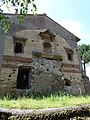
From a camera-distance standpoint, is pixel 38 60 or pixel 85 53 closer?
pixel 38 60

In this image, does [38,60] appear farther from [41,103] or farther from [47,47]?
[41,103]

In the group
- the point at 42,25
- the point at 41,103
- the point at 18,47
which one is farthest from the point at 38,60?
the point at 41,103

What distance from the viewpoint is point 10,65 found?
18047mm

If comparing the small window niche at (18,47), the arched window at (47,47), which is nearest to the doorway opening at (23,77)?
the small window niche at (18,47)

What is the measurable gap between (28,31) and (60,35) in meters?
3.65

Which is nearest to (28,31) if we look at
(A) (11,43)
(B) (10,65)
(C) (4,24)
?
(A) (11,43)

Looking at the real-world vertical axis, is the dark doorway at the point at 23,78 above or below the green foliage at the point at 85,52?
below

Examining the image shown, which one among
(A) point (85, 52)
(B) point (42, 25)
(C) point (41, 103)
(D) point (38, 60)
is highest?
(B) point (42, 25)

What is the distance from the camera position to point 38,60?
1938 centimetres

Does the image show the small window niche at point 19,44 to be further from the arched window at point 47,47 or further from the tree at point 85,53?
the tree at point 85,53

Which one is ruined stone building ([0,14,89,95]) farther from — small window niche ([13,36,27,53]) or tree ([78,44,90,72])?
tree ([78,44,90,72])

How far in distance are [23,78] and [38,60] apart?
2.13 metres

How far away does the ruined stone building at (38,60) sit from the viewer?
18109mm

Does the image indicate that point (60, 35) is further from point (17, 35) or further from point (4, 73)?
point (4, 73)
